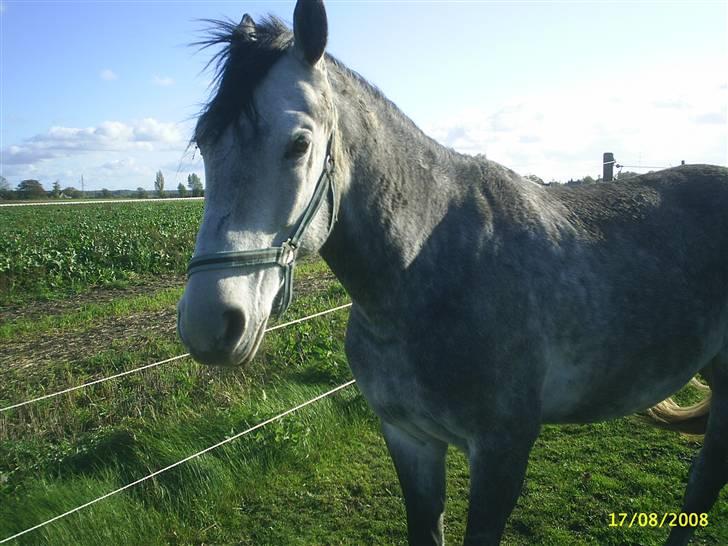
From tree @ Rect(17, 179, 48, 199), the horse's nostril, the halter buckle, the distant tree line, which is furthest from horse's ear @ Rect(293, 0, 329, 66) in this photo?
tree @ Rect(17, 179, 48, 199)

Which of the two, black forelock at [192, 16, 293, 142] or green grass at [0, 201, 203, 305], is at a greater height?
black forelock at [192, 16, 293, 142]

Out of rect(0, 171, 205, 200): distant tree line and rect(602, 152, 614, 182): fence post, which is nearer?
rect(602, 152, 614, 182): fence post

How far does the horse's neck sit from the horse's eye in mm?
235

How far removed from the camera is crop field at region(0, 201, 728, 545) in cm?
365

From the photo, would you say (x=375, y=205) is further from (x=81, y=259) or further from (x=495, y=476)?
(x=81, y=259)

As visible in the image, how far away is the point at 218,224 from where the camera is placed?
1.73 m

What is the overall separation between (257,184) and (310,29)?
0.61 meters

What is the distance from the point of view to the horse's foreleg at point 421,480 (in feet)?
8.79

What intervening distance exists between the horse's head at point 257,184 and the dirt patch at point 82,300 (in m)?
10.4

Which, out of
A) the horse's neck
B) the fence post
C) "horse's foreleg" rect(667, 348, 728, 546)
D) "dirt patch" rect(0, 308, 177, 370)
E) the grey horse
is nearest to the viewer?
the grey horse

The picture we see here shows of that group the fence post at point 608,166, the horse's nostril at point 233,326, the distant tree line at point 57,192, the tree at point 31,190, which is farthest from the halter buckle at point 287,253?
the tree at point 31,190

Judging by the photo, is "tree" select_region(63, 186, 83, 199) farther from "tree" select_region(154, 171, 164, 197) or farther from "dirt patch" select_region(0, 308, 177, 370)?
"dirt patch" select_region(0, 308, 177, 370)

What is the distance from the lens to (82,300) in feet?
39.4

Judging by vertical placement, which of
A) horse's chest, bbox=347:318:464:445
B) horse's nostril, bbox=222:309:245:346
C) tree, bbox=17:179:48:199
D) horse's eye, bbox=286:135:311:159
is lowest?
horse's chest, bbox=347:318:464:445
